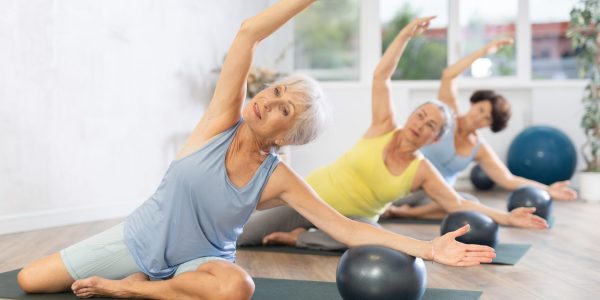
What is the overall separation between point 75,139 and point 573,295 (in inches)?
129

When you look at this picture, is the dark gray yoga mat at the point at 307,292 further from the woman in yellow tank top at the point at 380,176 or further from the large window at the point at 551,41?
the large window at the point at 551,41

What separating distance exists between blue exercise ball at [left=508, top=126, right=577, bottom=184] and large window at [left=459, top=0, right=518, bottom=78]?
0.94 meters

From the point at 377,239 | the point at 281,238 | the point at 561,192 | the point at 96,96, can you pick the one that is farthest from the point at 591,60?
the point at 377,239

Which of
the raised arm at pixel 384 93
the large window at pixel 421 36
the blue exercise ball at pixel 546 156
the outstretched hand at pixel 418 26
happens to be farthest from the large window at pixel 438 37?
the outstretched hand at pixel 418 26

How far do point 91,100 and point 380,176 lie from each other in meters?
2.25

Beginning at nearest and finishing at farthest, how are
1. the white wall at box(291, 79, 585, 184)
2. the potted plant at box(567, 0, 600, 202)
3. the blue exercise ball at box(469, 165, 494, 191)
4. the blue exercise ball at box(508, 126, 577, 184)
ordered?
the potted plant at box(567, 0, 600, 202) → the blue exercise ball at box(508, 126, 577, 184) → the blue exercise ball at box(469, 165, 494, 191) → the white wall at box(291, 79, 585, 184)

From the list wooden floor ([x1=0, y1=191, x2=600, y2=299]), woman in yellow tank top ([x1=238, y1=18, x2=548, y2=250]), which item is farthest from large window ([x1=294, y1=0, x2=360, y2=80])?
woman in yellow tank top ([x1=238, y1=18, x2=548, y2=250])

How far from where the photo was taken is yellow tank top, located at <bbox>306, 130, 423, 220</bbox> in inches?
139

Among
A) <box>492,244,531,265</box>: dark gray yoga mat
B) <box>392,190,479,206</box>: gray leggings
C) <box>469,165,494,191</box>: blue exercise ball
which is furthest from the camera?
<box>469,165,494,191</box>: blue exercise ball

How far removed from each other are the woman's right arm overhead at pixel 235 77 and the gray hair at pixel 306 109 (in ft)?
0.51

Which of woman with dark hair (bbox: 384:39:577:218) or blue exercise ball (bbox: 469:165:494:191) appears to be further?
blue exercise ball (bbox: 469:165:494:191)

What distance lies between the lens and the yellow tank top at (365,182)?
3.54 m

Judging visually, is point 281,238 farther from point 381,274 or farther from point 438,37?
point 438,37

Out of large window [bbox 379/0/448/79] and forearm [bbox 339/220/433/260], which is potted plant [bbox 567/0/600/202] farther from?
forearm [bbox 339/220/433/260]
